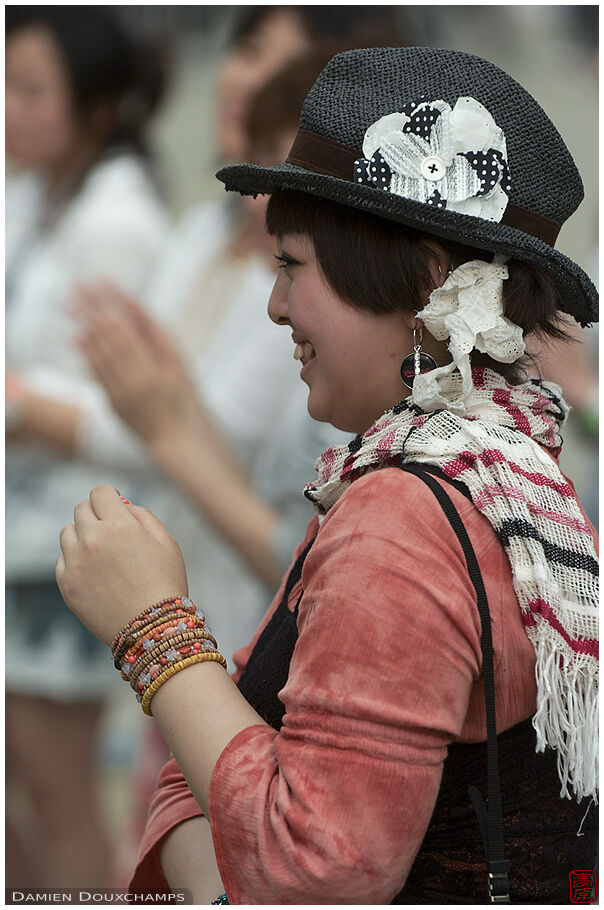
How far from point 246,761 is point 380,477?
0.29 meters

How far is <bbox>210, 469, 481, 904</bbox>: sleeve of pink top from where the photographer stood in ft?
2.66

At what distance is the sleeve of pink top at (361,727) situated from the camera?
2.66ft

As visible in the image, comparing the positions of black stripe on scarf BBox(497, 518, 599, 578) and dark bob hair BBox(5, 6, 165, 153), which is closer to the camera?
black stripe on scarf BBox(497, 518, 599, 578)

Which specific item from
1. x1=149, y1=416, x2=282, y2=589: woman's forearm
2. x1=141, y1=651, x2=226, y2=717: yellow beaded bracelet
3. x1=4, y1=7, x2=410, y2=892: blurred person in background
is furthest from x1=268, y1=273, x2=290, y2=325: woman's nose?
x1=149, y1=416, x2=282, y2=589: woman's forearm

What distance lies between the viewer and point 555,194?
107cm

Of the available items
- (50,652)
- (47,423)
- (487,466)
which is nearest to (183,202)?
(47,423)

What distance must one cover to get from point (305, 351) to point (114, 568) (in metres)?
0.34

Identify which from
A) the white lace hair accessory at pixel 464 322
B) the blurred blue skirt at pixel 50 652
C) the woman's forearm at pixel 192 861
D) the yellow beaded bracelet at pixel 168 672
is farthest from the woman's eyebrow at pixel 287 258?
the blurred blue skirt at pixel 50 652

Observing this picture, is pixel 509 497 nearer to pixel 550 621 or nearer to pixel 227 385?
pixel 550 621

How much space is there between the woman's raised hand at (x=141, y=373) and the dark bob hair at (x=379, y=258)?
1.37 m

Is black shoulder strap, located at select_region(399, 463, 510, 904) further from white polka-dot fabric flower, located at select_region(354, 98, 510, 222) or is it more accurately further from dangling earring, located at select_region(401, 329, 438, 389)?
white polka-dot fabric flower, located at select_region(354, 98, 510, 222)

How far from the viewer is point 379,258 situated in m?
1.03

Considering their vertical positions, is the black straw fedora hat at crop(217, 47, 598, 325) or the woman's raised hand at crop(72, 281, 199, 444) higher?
the woman's raised hand at crop(72, 281, 199, 444)

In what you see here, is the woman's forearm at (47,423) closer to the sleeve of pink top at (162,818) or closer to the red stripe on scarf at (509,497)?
the sleeve of pink top at (162,818)
